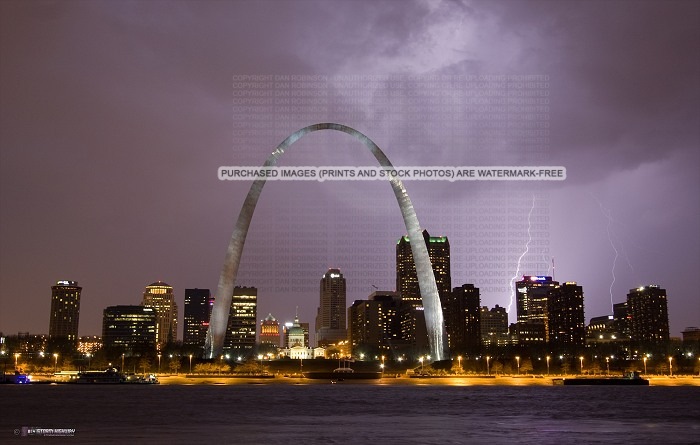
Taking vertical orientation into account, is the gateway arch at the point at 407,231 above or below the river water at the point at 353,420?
above

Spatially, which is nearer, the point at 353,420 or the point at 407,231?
the point at 353,420

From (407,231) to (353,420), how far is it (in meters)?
56.1

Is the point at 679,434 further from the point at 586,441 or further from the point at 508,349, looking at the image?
the point at 508,349

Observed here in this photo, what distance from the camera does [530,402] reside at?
5175 cm

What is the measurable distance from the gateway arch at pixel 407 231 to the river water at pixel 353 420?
3679 cm

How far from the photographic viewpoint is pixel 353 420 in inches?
1426

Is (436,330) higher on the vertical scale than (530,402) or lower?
higher

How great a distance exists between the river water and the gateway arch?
36.8m

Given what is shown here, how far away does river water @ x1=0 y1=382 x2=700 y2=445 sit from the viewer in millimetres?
27578

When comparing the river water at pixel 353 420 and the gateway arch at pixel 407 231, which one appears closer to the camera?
the river water at pixel 353 420

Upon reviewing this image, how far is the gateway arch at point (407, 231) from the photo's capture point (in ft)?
296

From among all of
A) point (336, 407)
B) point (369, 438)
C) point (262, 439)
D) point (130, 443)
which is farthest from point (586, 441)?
point (336, 407)

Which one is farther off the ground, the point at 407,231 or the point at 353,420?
the point at 407,231

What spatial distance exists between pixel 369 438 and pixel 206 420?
35.3 feet
